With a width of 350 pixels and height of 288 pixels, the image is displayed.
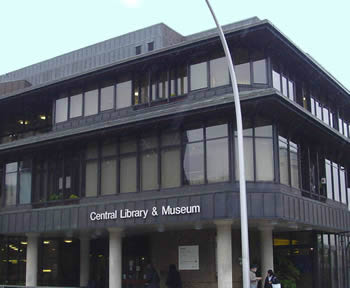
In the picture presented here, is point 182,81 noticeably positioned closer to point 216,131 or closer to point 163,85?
point 163,85

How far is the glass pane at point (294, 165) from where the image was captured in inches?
942

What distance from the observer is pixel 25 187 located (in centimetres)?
2948

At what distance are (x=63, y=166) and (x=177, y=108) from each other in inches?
312

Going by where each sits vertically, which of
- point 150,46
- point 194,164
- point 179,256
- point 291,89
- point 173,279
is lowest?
point 173,279

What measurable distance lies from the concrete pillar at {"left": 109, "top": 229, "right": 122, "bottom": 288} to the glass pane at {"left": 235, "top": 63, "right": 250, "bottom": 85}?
8.27 metres

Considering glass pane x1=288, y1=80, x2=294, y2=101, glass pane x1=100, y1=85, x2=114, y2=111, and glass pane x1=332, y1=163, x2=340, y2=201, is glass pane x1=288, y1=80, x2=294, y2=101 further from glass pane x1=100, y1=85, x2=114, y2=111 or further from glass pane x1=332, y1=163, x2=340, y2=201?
glass pane x1=100, y1=85, x2=114, y2=111

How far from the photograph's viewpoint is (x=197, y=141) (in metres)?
23.3

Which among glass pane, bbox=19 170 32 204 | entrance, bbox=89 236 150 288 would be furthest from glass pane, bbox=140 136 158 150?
glass pane, bbox=19 170 32 204

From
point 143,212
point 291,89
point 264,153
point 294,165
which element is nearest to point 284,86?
point 291,89

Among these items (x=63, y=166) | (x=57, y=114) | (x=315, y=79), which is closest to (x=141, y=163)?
(x=63, y=166)

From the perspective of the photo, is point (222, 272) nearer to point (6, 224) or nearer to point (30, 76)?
point (6, 224)

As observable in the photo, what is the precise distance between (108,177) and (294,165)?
321 inches

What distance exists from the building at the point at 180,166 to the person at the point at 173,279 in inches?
31.4

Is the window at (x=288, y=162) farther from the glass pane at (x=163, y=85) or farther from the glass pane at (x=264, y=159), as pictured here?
the glass pane at (x=163, y=85)
